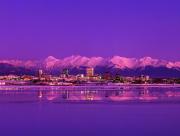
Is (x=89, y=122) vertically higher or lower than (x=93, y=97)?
lower

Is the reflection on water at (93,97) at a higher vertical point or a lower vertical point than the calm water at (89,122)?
higher

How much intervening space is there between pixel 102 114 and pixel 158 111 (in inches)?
92.0

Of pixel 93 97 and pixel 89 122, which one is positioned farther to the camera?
pixel 93 97

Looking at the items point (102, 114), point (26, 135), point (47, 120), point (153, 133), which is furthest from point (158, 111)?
point (26, 135)

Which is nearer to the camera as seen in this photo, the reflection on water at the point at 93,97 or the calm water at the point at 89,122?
the calm water at the point at 89,122

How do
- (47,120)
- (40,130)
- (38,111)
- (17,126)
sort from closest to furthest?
(40,130)
(17,126)
(47,120)
(38,111)

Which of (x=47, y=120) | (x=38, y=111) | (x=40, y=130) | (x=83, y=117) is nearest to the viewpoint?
(x=40, y=130)

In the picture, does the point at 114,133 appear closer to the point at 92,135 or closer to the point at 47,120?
the point at 92,135

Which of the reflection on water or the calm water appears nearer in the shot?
the calm water

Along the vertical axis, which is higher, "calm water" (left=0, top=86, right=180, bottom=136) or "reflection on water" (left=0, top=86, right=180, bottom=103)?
"reflection on water" (left=0, top=86, right=180, bottom=103)

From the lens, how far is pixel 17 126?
41.4ft

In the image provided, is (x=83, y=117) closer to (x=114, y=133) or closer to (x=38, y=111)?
(x=38, y=111)

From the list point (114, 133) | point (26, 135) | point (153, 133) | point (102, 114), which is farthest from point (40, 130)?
point (102, 114)

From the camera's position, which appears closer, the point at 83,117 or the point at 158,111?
the point at 83,117
